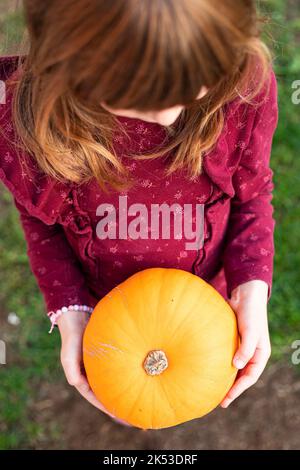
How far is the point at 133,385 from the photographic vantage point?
113 cm

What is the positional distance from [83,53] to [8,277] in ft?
5.00

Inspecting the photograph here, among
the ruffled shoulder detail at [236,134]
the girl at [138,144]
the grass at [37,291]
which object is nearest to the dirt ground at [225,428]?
the grass at [37,291]

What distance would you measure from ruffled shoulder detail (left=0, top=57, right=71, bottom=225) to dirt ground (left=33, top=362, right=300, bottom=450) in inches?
40.9

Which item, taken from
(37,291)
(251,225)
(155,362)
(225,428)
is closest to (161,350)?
(155,362)

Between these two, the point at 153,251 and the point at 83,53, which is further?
the point at 153,251

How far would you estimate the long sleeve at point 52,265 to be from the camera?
4.39 ft

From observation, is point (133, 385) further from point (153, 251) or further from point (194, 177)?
point (194, 177)

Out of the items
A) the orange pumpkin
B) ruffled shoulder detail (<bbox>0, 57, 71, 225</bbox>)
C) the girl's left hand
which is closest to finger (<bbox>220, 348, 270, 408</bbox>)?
the girl's left hand

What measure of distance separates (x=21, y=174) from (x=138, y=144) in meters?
0.23

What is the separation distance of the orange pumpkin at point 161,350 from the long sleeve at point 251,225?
18 centimetres

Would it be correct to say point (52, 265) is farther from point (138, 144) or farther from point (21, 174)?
point (138, 144)

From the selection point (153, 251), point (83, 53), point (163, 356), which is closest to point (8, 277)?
point (153, 251)

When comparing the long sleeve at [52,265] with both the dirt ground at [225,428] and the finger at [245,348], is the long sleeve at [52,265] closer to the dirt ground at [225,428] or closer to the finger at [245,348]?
the finger at [245,348]

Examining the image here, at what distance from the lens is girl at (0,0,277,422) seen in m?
0.71
